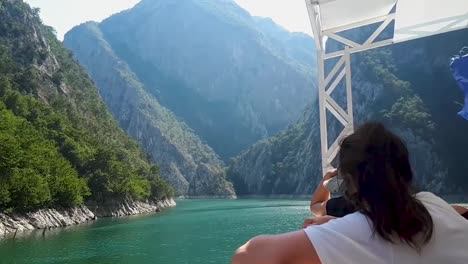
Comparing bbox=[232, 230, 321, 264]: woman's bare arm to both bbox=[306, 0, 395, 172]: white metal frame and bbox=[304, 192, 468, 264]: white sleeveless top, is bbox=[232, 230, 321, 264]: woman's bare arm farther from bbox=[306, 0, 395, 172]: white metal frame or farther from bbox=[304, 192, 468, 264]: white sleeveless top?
bbox=[306, 0, 395, 172]: white metal frame

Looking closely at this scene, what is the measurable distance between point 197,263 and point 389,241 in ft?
55.3

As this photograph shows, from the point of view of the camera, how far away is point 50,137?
4725 centimetres

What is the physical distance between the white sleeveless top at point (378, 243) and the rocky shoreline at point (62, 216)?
28319 mm

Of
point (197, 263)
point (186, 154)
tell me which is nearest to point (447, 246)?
point (197, 263)

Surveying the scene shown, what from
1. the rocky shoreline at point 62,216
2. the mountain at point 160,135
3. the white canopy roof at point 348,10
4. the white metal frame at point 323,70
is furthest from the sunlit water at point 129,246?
the mountain at point 160,135

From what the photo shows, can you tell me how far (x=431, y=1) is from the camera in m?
4.41

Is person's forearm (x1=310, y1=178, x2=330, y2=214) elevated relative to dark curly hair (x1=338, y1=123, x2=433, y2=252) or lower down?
lower down

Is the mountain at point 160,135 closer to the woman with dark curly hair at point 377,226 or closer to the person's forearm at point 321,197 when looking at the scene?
the person's forearm at point 321,197

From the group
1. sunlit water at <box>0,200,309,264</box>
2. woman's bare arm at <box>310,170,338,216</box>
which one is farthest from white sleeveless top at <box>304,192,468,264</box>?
sunlit water at <box>0,200,309,264</box>

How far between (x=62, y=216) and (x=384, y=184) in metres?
38.3

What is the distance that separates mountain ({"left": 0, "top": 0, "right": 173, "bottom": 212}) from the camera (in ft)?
107

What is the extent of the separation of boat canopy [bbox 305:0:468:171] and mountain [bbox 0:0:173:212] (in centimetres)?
2795

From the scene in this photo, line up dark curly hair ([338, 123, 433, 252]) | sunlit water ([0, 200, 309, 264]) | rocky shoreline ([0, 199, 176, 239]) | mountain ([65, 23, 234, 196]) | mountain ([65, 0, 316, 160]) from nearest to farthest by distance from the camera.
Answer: dark curly hair ([338, 123, 433, 252])
sunlit water ([0, 200, 309, 264])
rocky shoreline ([0, 199, 176, 239])
mountain ([65, 23, 234, 196])
mountain ([65, 0, 316, 160])

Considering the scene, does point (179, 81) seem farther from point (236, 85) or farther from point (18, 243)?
point (18, 243)
